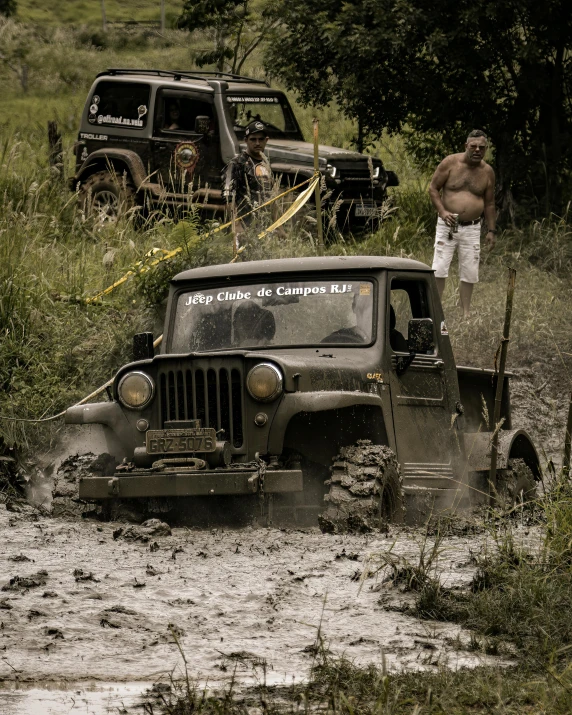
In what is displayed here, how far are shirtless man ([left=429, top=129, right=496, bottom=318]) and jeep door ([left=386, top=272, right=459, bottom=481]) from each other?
3.80 meters

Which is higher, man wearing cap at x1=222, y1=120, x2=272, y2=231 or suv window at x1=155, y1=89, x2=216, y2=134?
suv window at x1=155, y1=89, x2=216, y2=134

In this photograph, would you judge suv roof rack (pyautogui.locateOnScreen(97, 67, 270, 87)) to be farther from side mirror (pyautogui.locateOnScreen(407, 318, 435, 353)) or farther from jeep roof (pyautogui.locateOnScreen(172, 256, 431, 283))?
side mirror (pyautogui.locateOnScreen(407, 318, 435, 353))

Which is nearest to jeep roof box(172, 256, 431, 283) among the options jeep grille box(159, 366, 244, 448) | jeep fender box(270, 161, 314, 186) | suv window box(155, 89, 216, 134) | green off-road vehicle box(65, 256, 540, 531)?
green off-road vehicle box(65, 256, 540, 531)

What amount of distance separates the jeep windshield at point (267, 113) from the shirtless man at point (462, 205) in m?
4.27

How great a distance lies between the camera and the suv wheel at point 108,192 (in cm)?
1482

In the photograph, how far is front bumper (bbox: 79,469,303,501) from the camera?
6715 millimetres

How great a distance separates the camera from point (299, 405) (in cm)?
689

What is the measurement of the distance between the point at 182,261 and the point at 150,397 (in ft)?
14.3

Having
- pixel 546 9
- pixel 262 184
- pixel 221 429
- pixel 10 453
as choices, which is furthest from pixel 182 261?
pixel 546 9

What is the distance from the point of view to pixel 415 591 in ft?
18.7

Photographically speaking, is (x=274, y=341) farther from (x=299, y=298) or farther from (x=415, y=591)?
(x=415, y=591)

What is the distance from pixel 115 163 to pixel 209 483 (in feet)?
32.5

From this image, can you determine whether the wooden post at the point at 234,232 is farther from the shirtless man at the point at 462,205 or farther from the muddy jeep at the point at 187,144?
the muddy jeep at the point at 187,144

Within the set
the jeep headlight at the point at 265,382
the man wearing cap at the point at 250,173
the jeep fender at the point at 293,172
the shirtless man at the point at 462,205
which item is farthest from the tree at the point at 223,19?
the jeep headlight at the point at 265,382
